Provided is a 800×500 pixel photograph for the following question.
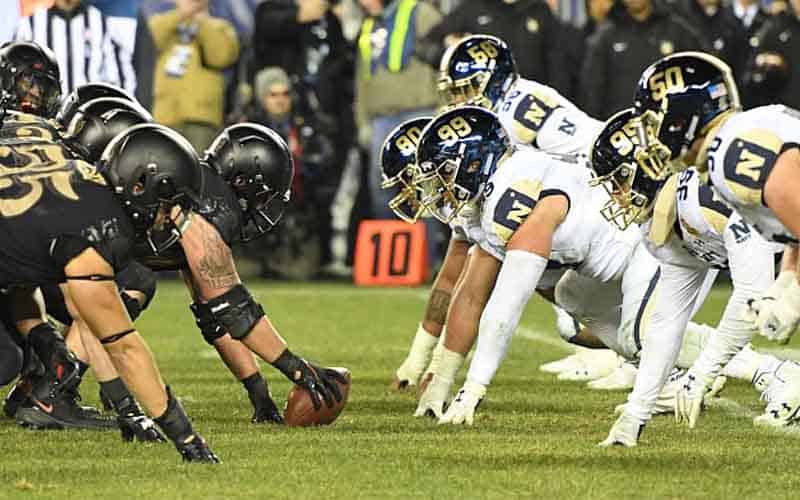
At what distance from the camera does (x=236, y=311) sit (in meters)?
6.69

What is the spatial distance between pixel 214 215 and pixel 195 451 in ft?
4.29

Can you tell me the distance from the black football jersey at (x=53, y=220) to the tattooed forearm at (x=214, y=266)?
0.84m

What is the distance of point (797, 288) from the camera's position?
518 cm

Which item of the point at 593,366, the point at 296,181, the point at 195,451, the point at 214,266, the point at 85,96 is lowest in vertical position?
the point at 296,181

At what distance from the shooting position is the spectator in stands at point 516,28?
1321 cm

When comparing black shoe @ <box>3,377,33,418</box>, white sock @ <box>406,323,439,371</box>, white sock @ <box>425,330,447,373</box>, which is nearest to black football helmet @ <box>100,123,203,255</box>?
black shoe @ <box>3,377,33,418</box>

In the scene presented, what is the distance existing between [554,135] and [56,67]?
8.27 feet

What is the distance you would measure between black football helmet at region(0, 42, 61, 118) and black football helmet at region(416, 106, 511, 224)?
4.79 feet

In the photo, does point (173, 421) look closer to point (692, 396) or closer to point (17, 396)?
point (17, 396)

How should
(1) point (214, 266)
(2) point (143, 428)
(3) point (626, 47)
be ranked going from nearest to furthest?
1. (2) point (143, 428)
2. (1) point (214, 266)
3. (3) point (626, 47)

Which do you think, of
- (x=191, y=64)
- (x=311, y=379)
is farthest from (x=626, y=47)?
(x=311, y=379)

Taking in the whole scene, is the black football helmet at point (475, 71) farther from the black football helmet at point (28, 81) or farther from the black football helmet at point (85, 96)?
the black football helmet at point (28, 81)

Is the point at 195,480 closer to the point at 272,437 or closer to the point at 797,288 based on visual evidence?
the point at 272,437

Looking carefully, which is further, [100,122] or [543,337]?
[543,337]
